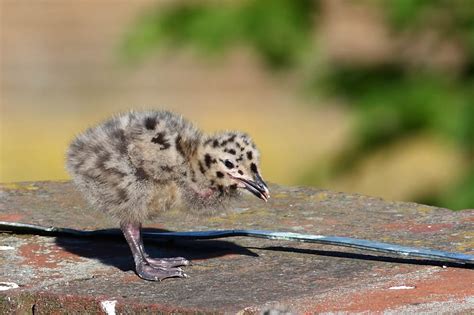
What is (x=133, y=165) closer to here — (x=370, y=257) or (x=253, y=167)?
(x=253, y=167)

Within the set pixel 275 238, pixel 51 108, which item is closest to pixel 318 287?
pixel 275 238

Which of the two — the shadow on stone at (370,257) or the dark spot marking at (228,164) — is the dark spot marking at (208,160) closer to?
the dark spot marking at (228,164)

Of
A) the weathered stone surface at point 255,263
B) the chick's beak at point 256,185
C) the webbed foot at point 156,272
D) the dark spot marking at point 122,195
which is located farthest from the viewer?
the chick's beak at point 256,185

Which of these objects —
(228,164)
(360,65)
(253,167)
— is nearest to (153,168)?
(228,164)

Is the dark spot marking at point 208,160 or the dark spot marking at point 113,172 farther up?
the dark spot marking at point 208,160

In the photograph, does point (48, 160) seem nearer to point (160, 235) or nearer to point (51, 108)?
point (51, 108)

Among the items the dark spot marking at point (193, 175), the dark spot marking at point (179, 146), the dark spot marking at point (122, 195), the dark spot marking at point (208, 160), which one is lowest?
the dark spot marking at point (122, 195)

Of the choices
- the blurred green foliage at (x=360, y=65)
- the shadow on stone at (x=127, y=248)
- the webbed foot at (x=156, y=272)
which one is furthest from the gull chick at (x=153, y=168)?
the blurred green foliage at (x=360, y=65)

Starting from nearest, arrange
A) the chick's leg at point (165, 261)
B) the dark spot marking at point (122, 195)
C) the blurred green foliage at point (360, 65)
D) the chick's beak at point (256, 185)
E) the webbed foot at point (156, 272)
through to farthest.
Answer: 1. the webbed foot at point (156, 272)
2. the chick's leg at point (165, 261)
3. the dark spot marking at point (122, 195)
4. the chick's beak at point (256, 185)
5. the blurred green foliage at point (360, 65)
